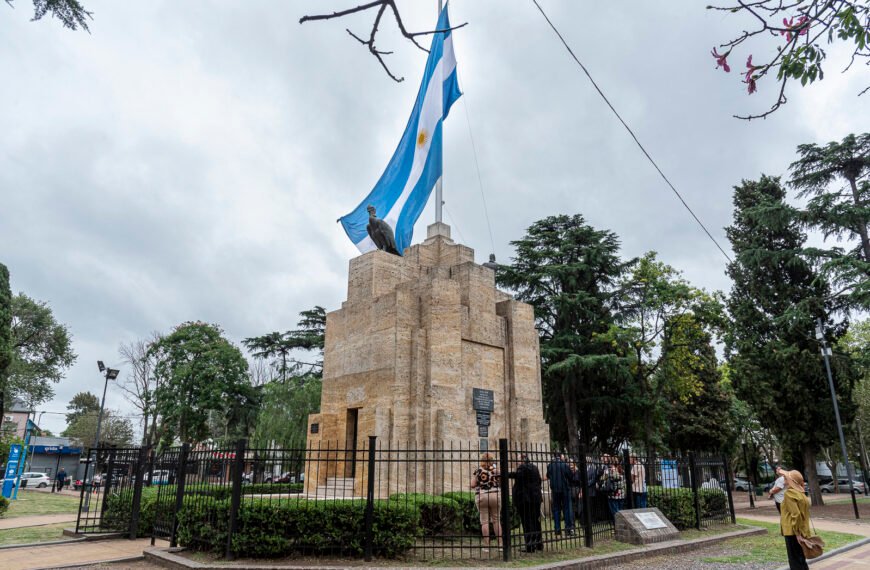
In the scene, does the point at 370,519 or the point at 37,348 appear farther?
the point at 37,348

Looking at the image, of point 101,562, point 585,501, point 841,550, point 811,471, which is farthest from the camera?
point 811,471

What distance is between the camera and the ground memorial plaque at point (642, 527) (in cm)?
1030

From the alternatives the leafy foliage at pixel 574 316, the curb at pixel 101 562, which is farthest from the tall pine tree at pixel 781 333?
the curb at pixel 101 562

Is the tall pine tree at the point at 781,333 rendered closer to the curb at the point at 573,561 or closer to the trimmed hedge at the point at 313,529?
the curb at the point at 573,561

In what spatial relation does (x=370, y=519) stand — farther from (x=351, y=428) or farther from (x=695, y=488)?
(x=695, y=488)

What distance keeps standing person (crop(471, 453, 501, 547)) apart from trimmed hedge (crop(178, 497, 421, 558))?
4.02 feet

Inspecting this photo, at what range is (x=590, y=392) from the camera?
93.8 feet

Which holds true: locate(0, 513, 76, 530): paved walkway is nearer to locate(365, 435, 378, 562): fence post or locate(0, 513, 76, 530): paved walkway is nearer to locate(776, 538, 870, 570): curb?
locate(365, 435, 378, 562): fence post

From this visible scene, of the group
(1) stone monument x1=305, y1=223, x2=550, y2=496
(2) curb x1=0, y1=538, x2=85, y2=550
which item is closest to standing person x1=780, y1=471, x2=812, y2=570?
(1) stone monument x1=305, y1=223, x2=550, y2=496

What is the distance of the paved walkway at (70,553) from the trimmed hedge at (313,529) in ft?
7.24

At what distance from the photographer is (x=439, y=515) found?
32.1 ft

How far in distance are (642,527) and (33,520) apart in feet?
52.7

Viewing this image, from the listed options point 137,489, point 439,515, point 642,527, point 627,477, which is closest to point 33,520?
point 137,489

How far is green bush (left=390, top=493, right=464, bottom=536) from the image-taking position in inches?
378
